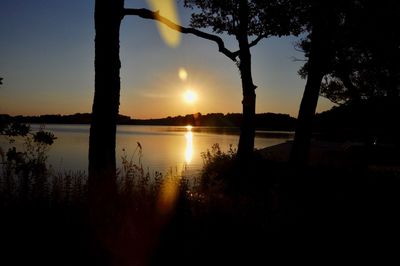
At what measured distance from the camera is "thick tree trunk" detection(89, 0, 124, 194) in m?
8.17

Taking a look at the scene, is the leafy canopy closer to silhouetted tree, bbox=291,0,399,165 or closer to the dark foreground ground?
silhouetted tree, bbox=291,0,399,165

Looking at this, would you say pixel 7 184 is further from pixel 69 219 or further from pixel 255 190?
pixel 255 190

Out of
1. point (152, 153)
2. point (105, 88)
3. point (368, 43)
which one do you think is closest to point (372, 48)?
point (368, 43)

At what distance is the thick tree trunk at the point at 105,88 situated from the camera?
8.17 meters

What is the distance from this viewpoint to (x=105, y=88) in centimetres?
Result: 816

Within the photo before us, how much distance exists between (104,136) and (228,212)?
306cm

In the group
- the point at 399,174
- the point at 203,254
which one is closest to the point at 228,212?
the point at 203,254

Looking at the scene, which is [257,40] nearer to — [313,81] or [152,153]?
[313,81]

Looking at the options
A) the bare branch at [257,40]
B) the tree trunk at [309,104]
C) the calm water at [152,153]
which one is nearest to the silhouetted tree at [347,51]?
the tree trunk at [309,104]

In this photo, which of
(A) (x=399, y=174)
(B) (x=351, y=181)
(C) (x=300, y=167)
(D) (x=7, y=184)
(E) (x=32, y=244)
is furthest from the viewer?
(A) (x=399, y=174)

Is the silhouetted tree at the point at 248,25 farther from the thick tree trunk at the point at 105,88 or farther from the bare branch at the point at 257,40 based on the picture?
the thick tree trunk at the point at 105,88

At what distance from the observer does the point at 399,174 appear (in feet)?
56.6

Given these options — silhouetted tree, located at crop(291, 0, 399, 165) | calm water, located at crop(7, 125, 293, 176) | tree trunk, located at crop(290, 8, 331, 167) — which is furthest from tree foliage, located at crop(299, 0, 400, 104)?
calm water, located at crop(7, 125, 293, 176)

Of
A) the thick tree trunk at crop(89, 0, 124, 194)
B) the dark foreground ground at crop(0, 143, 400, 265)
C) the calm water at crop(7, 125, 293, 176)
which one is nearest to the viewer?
the dark foreground ground at crop(0, 143, 400, 265)
